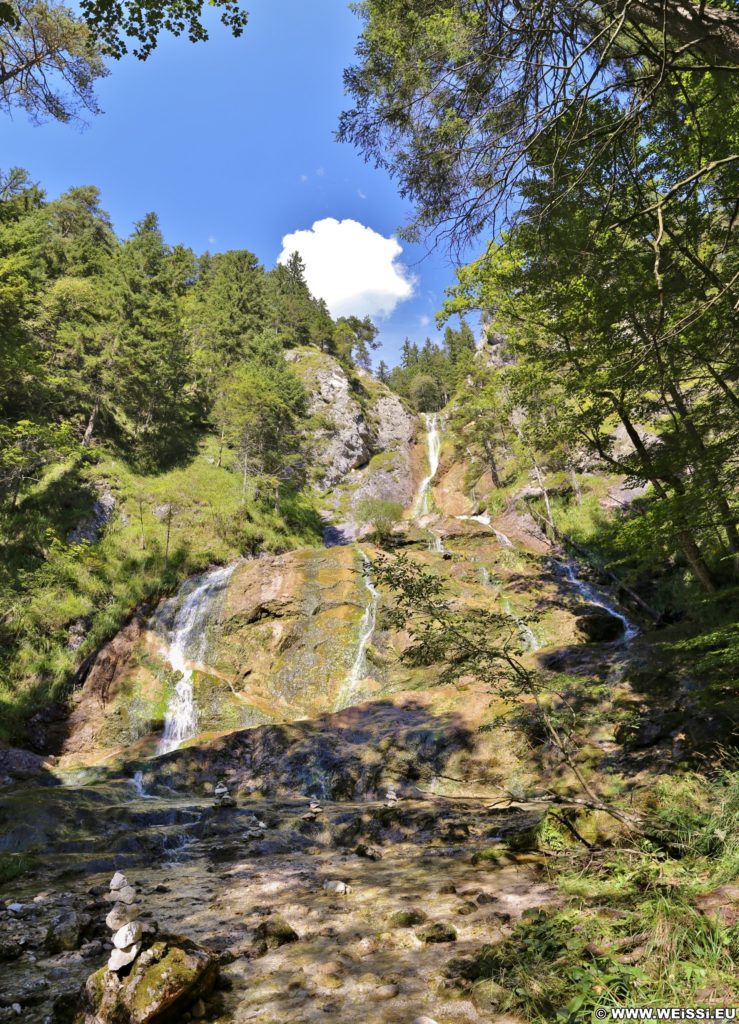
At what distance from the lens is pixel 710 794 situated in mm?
5020

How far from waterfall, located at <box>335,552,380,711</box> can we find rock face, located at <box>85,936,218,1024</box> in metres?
12.0

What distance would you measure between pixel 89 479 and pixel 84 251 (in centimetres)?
2256

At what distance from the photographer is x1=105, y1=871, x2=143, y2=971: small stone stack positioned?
296cm

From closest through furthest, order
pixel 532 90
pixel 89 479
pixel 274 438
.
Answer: pixel 532 90
pixel 89 479
pixel 274 438

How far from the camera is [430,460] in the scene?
5428 cm

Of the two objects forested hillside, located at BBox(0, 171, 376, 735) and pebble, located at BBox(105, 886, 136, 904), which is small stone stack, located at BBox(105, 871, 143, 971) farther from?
forested hillside, located at BBox(0, 171, 376, 735)

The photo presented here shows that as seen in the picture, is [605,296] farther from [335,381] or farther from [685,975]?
[335,381]

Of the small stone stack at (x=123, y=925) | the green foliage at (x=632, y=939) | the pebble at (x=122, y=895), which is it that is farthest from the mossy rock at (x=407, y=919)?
the pebble at (x=122, y=895)

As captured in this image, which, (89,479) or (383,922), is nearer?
(383,922)

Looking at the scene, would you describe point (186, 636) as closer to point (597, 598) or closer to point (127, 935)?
point (597, 598)

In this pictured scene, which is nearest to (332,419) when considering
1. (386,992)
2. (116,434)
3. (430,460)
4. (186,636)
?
(430,460)

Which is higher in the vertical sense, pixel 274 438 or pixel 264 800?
pixel 274 438

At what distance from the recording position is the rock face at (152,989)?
9.19 feet

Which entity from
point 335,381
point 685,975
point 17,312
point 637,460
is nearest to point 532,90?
point 685,975
